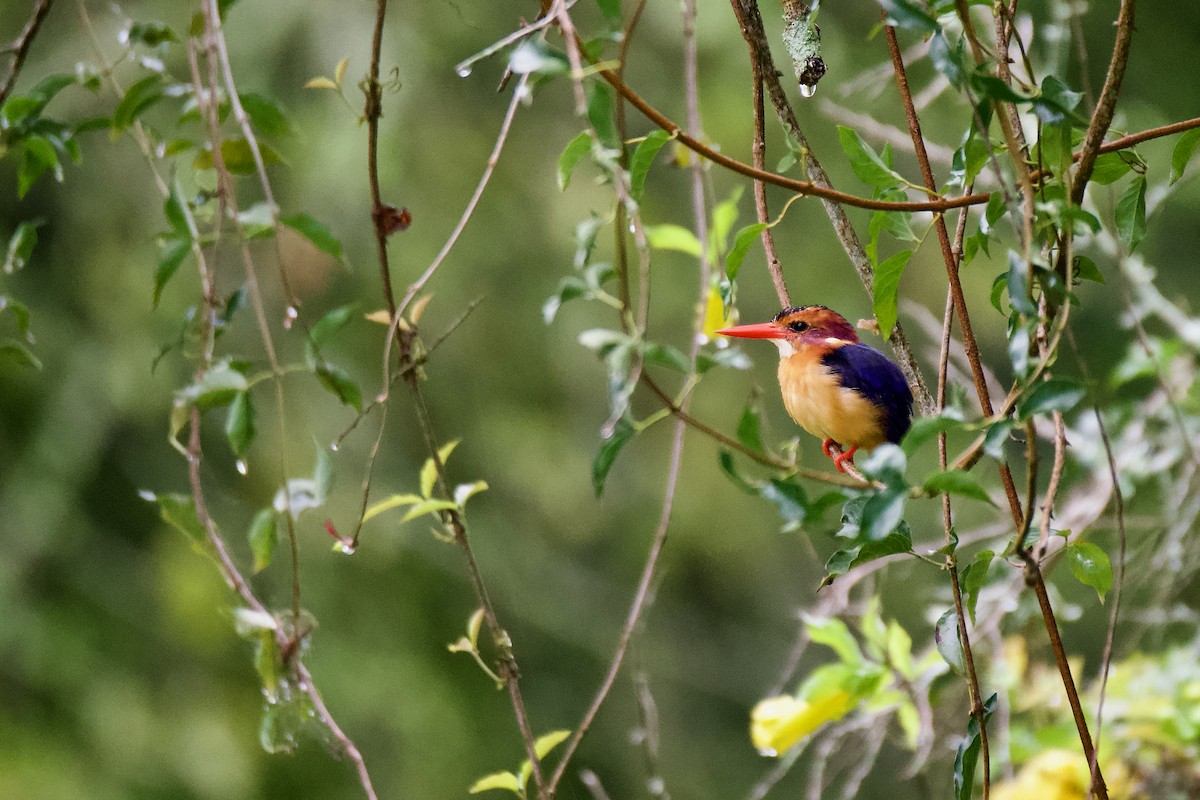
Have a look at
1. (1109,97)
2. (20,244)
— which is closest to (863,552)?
(1109,97)

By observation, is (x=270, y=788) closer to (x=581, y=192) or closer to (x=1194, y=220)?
(x=581, y=192)

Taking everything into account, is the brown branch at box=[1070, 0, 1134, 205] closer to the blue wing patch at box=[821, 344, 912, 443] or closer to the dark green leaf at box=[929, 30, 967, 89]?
the dark green leaf at box=[929, 30, 967, 89]

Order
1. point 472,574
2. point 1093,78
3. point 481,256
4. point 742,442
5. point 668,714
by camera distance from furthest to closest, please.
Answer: point 668,714 < point 1093,78 < point 481,256 < point 472,574 < point 742,442

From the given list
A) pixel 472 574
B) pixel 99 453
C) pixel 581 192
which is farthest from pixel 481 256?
pixel 472 574

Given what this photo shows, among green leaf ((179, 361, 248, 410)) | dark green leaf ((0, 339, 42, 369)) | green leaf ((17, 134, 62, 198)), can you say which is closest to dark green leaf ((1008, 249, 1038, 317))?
green leaf ((179, 361, 248, 410))

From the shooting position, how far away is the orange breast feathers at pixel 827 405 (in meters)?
1.33

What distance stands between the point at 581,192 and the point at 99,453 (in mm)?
1713

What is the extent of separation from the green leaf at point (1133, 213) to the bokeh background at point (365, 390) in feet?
7.83

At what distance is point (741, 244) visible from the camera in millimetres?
1094

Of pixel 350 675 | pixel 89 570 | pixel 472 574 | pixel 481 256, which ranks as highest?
pixel 472 574

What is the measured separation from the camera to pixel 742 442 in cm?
88

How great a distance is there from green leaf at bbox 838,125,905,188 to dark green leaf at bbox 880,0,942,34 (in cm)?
21

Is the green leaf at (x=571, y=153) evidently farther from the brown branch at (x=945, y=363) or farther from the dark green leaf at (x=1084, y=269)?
the dark green leaf at (x=1084, y=269)

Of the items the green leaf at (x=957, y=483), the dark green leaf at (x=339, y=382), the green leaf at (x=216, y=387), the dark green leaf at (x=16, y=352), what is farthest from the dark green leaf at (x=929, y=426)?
the dark green leaf at (x=16, y=352)
